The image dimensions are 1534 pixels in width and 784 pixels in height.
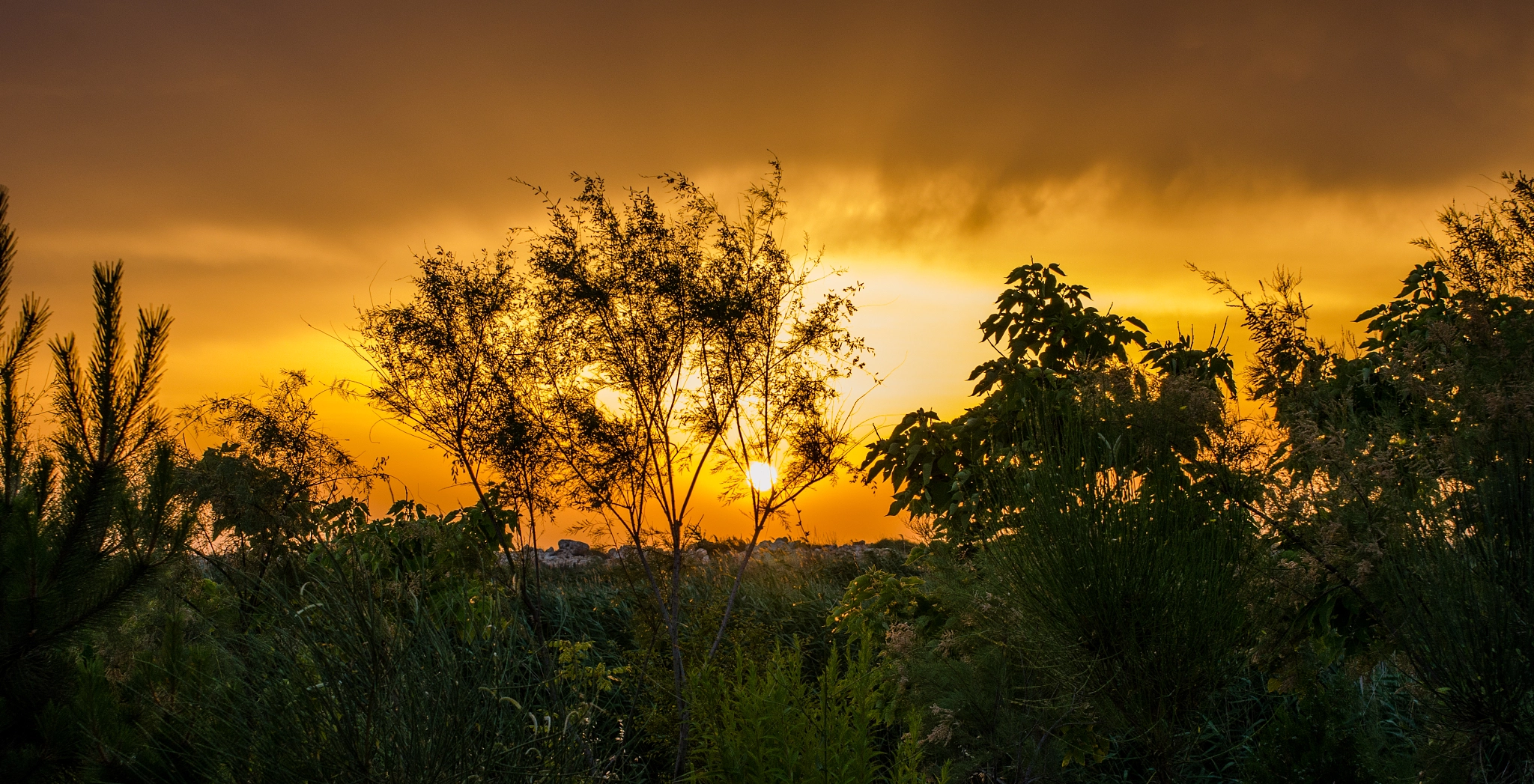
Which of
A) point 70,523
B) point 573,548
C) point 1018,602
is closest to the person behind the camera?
point 70,523

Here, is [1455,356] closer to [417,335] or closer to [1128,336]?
[1128,336]

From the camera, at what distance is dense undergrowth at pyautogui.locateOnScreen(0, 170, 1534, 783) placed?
10.3 ft

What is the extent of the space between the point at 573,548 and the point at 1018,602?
1770 cm

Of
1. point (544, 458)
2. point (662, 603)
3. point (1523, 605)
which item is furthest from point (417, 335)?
point (1523, 605)

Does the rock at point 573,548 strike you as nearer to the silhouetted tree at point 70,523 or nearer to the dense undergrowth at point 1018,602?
the dense undergrowth at point 1018,602

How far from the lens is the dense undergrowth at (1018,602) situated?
3.15 m

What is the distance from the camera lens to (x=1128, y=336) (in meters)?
6.34

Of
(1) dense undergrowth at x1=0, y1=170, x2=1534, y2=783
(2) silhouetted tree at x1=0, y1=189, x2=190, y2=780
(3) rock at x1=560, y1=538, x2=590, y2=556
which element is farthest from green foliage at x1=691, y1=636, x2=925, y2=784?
(3) rock at x1=560, y1=538, x2=590, y2=556

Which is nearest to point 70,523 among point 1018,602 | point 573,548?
point 1018,602

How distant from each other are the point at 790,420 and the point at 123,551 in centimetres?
493

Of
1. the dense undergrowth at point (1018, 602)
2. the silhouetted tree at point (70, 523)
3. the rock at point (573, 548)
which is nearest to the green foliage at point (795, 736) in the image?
the dense undergrowth at point (1018, 602)

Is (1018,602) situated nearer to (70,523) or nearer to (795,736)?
(795,736)

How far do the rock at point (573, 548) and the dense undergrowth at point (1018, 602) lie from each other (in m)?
13.0

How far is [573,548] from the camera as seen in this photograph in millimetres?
20969
